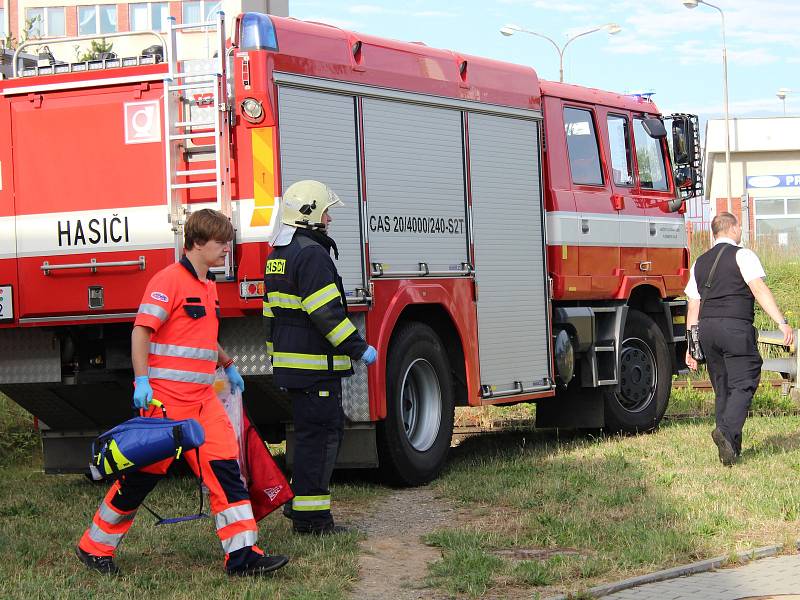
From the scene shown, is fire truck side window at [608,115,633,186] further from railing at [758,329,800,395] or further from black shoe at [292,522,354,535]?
black shoe at [292,522,354,535]

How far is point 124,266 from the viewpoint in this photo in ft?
27.2

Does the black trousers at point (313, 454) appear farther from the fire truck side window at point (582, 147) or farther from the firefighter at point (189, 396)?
the fire truck side window at point (582, 147)

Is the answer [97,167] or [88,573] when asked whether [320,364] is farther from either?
[97,167]

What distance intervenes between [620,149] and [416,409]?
388cm

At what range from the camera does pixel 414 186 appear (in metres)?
9.33

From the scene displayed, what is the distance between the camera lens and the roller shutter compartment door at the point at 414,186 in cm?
897

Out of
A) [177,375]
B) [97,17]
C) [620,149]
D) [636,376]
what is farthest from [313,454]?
[97,17]

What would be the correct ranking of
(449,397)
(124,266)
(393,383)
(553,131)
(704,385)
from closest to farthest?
(124,266) → (393,383) → (449,397) → (553,131) → (704,385)

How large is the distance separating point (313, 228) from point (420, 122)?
2380mm

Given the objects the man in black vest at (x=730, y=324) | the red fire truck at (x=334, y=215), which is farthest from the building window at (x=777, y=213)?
the man in black vest at (x=730, y=324)

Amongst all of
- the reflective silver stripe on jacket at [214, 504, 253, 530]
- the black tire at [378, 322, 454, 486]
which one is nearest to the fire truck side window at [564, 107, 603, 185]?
the black tire at [378, 322, 454, 486]

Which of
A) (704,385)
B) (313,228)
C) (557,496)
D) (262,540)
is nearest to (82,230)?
(313,228)

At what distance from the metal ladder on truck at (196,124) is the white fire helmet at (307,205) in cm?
86

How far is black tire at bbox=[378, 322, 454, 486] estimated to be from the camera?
8.95m
